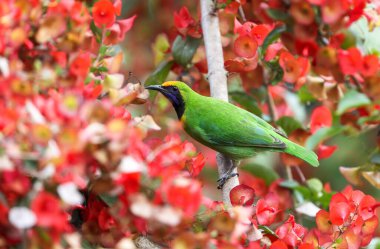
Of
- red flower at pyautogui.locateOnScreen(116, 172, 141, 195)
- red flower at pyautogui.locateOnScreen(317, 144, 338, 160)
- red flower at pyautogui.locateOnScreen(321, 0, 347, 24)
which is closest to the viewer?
red flower at pyautogui.locateOnScreen(116, 172, 141, 195)

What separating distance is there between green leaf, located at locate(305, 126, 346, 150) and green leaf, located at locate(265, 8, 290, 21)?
0.57 m

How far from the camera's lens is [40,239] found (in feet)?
4.62

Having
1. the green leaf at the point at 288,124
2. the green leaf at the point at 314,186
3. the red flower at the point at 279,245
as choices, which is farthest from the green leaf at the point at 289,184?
the red flower at the point at 279,245

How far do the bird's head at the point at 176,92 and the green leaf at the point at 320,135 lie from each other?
2.22 feet

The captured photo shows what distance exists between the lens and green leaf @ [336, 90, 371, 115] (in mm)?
2693

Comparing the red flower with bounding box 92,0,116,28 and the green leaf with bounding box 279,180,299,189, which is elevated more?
the red flower with bounding box 92,0,116,28

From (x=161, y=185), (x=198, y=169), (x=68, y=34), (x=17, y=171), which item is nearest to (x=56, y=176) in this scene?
(x=17, y=171)

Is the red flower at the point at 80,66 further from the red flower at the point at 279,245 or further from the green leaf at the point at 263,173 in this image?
the green leaf at the point at 263,173

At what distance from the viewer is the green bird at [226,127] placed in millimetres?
3277

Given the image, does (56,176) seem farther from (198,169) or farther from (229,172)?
(229,172)

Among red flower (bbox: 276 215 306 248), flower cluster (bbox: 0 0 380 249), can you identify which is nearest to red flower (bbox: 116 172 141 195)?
flower cluster (bbox: 0 0 380 249)

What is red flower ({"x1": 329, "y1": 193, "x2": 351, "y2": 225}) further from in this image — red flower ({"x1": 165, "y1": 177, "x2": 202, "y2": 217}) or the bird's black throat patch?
the bird's black throat patch

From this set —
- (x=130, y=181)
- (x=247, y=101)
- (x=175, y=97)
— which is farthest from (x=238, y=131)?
(x=130, y=181)

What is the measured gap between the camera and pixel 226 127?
3387mm
